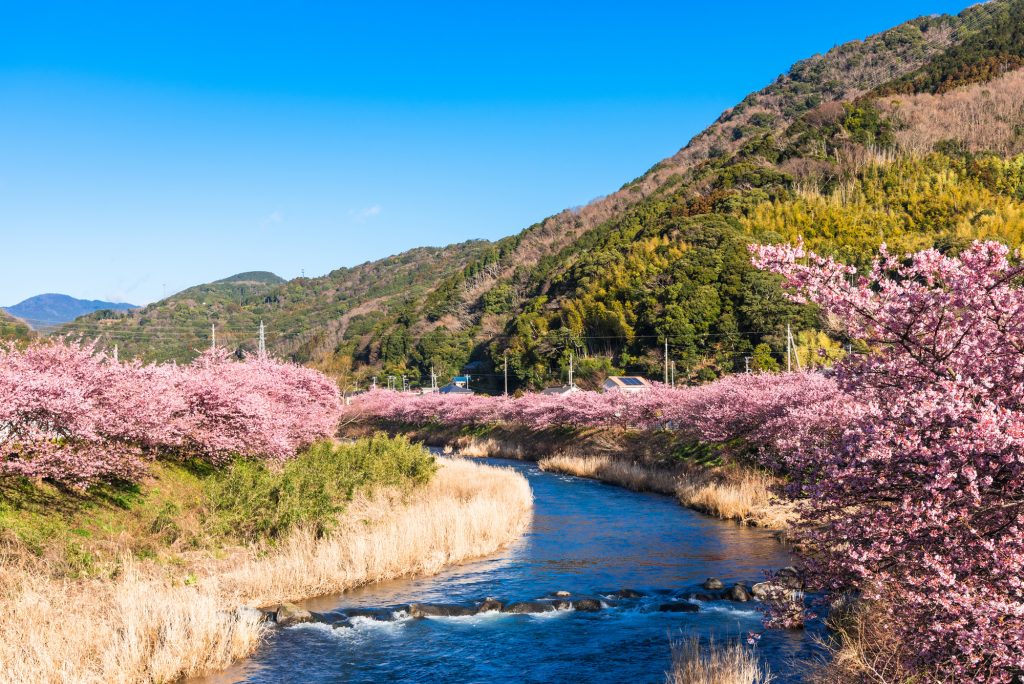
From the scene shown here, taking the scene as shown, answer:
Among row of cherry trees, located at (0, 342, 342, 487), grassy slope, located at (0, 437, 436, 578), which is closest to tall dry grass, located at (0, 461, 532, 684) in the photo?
grassy slope, located at (0, 437, 436, 578)

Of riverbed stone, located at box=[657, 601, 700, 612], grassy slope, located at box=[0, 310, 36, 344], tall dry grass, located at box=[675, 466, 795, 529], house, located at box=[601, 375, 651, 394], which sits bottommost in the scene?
riverbed stone, located at box=[657, 601, 700, 612]

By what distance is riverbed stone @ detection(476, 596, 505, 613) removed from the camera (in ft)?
56.6

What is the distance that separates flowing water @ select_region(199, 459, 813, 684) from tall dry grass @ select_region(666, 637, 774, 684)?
1.49 ft

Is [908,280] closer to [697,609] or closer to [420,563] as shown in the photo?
[697,609]

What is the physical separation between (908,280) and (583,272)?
3755 inches

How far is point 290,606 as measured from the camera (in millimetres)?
16828

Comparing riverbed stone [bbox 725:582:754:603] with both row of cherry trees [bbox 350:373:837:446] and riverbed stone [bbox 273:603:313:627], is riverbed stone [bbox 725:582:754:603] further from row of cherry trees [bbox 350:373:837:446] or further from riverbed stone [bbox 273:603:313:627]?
riverbed stone [bbox 273:603:313:627]

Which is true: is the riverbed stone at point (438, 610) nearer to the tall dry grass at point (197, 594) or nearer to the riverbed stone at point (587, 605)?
the riverbed stone at point (587, 605)

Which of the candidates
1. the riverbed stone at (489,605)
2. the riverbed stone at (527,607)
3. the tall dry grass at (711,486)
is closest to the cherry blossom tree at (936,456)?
the riverbed stone at (527,607)

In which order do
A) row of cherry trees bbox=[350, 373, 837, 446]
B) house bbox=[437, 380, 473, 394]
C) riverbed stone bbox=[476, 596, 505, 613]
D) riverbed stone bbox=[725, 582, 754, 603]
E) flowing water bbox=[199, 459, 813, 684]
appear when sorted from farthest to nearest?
house bbox=[437, 380, 473, 394] → row of cherry trees bbox=[350, 373, 837, 446] → riverbed stone bbox=[725, 582, 754, 603] → riverbed stone bbox=[476, 596, 505, 613] → flowing water bbox=[199, 459, 813, 684]

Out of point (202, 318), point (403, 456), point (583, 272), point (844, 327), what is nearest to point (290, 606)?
point (844, 327)

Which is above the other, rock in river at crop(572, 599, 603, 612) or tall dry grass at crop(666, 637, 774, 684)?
tall dry grass at crop(666, 637, 774, 684)

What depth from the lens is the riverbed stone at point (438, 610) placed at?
16.9 metres

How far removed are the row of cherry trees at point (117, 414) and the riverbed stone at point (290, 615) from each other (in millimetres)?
5797
